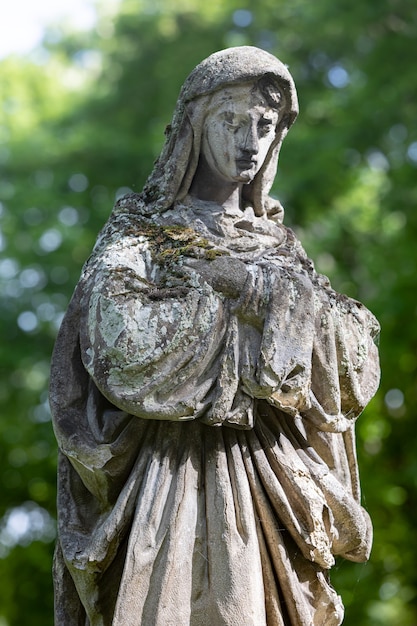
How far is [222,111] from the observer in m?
5.25

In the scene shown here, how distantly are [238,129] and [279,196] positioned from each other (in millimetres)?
11093

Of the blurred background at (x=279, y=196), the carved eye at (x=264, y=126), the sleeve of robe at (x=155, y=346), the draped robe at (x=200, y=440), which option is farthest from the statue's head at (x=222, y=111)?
the blurred background at (x=279, y=196)

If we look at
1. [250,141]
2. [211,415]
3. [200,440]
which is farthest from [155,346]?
[250,141]

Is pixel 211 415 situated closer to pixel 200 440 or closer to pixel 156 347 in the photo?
pixel 200 440

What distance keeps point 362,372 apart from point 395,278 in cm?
1059

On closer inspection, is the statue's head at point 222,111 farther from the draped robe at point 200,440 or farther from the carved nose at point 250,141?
the draped robe at point 200,440

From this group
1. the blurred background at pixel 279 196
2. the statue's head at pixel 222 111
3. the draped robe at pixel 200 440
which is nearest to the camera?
the draped robe at pixel 200 440

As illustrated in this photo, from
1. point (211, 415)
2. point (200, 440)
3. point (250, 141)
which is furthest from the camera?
point (250, 141)

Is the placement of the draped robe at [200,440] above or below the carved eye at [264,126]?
below

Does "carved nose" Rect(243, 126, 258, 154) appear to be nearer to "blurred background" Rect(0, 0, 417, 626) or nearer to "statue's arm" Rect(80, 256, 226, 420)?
"statue's arm" Rect(80, 256, 226, 420)

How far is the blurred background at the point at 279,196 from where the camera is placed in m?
→ 15.6

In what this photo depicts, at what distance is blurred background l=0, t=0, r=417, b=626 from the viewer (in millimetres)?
15570

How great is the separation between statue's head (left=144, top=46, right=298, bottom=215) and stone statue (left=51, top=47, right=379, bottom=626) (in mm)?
11

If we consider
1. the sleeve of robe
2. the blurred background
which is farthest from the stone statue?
the blurred background
